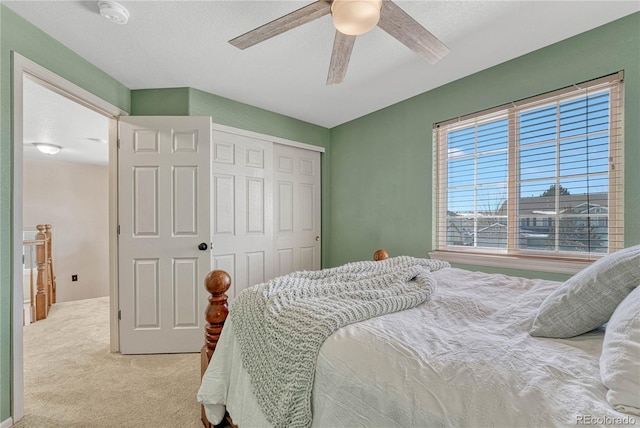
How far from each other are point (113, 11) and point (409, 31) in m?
1.69

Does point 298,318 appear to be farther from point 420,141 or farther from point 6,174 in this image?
point 420,141

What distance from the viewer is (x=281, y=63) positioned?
7.72 feet

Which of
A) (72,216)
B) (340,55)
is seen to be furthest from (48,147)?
(340,55)

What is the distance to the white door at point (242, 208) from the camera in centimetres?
295

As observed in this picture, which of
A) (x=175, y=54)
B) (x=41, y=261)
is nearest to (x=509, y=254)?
(x=175, y=54)

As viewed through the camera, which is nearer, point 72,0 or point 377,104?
point 72,0

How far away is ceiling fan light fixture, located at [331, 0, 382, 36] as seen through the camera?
4.08 ft

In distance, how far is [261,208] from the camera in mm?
3305

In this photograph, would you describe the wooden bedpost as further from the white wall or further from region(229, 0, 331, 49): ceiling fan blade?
the white wall

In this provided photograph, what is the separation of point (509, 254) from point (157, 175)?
307 centimetres

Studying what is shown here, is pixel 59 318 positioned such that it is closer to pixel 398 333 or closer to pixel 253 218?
pixel 253 218

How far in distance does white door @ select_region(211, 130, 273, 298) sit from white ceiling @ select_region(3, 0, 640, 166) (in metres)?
0.57

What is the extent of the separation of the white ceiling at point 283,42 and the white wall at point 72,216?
165 inches

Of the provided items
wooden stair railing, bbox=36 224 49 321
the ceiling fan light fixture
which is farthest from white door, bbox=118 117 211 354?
wooden stair railing, bbox=36 224 49 321
